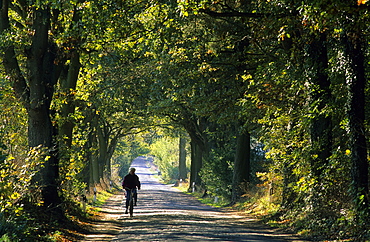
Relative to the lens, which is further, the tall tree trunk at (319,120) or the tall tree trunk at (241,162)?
the tall tree trunk at (241,162)

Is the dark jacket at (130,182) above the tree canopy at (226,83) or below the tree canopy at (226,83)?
below

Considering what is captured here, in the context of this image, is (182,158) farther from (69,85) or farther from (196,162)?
(69,85)

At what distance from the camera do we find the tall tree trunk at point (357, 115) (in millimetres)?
12547

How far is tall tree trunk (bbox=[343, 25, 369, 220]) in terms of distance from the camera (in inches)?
494

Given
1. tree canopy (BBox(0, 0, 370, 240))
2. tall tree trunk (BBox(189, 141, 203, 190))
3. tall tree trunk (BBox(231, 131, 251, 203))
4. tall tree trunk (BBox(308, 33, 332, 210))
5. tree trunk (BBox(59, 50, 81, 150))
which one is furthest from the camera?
tall tree trunk (BBox(189, 141, 203, 190))

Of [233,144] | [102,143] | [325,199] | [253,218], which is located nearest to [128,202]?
[253,218]

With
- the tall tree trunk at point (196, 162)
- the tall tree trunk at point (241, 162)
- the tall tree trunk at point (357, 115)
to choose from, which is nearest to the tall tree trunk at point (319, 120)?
the tall tree trunk at point (357, 115)

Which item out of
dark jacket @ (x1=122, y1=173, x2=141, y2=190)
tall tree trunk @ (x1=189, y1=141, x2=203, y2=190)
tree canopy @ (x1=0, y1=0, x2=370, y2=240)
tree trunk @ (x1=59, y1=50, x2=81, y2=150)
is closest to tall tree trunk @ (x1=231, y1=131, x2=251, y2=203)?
tree canopy @ (x1=0, y1=0, x2=370, y2=240)

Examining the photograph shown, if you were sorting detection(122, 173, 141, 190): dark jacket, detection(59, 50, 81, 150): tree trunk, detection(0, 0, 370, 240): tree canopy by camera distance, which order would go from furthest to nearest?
1. detection(122, 173, 141, 190): dark jacket
2. detection(59, 50, 81, 150): tree trunk
3. detection(0, 0, 370, 240): tree canopy

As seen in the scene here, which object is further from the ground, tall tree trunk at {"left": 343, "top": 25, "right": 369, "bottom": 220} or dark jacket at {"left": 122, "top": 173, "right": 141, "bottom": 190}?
tall tree trunk at {"left": 343, "top": 25, "right": 369, "bottom": 220}

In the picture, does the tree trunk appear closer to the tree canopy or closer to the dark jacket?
the tree canopy

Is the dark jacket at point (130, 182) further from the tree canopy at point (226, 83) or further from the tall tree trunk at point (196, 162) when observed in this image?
the tall tree trunk at point (196, 162)

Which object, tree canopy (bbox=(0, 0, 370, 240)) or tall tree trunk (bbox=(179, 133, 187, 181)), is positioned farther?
tall tree trunk (bbox=(179, 133, 187, 181))

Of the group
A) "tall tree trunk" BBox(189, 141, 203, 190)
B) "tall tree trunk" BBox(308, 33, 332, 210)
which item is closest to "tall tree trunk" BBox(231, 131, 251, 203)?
"tall tree trunk" BBox(308, 33, 332, 210)
